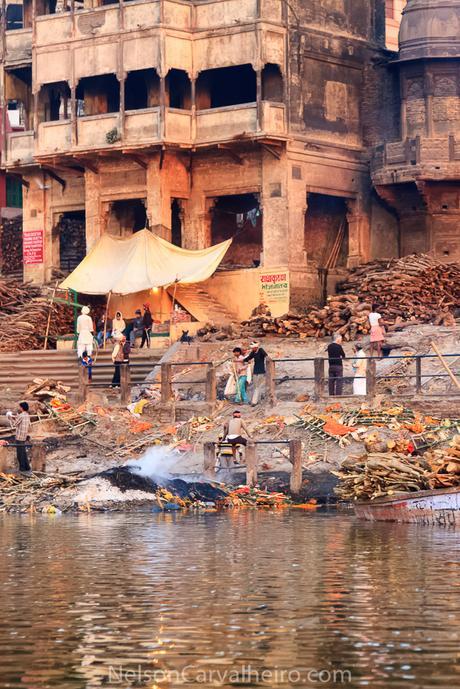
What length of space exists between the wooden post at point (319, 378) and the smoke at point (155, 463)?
10.2 feet

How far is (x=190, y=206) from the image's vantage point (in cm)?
4853

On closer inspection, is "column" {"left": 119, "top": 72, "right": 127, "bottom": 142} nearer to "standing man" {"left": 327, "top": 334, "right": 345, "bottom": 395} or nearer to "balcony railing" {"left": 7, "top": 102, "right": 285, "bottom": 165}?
"balcony railing" {"left": 7, "top": 102, "right": 285, "bottom": 165}

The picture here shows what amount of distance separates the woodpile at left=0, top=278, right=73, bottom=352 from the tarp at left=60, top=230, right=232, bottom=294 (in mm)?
1032

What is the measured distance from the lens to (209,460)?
32.3 meters

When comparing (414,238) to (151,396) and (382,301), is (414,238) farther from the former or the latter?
(151,396)

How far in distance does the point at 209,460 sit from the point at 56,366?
1261 centimetres

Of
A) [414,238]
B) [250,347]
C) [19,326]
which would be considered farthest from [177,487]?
[414,238]

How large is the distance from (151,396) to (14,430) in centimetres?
401

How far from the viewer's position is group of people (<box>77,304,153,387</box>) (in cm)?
4200

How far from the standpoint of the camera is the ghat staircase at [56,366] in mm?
43406

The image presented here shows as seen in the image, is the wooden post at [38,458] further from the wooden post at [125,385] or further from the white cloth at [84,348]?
Result: the white cloth at [84,348]

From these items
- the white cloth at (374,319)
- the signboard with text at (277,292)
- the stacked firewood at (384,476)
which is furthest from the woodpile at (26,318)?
the stacked firewood at (384,476)

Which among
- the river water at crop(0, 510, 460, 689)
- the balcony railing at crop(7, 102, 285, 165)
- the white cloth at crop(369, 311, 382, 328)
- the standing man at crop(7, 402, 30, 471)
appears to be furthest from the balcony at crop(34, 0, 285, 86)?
the river water at crop(0, 510, 460, 689)

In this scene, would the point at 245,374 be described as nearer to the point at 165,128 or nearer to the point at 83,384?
the point at 83,384
